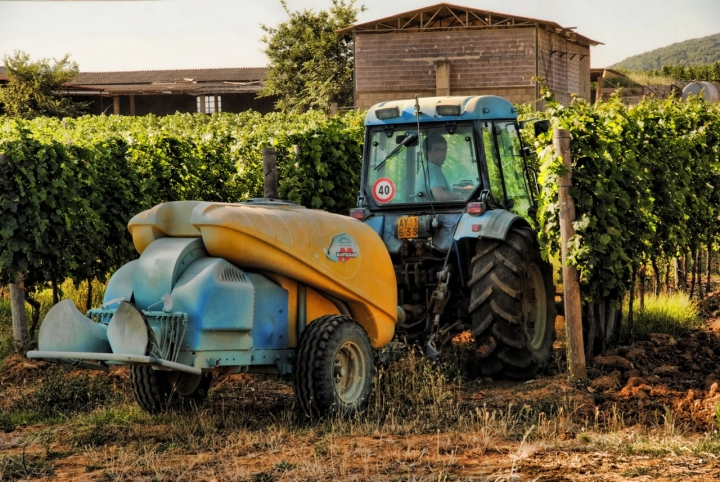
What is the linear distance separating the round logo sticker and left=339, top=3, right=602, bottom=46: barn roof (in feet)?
89.6

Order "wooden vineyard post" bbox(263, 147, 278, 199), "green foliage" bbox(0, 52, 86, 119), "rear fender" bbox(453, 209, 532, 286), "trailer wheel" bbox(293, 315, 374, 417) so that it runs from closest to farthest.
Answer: "trailer wheel" bbox(293, 315, 374, 417) < "rear fender" bbox(453, 209, 532, 286) < "wooden vineyard post" bbox(263, 147, 278, 199) < "green foliage" bbox(0, 52, 86, 119)

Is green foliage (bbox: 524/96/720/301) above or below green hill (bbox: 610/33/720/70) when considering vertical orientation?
below

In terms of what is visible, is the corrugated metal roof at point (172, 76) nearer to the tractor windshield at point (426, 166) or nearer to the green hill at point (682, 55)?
the tractor windshield at point (426, 166)

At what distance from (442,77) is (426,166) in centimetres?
2733

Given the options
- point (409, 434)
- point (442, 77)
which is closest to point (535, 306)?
point (409, 434)

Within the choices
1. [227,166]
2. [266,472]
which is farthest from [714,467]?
[227,166]

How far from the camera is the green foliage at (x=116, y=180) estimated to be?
377 inches

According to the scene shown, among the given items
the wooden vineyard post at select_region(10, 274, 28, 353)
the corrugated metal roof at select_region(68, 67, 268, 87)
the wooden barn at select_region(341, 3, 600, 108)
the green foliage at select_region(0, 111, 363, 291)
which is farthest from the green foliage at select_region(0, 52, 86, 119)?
the wooden vineyard post at select_region(10, 274, 28, 353)

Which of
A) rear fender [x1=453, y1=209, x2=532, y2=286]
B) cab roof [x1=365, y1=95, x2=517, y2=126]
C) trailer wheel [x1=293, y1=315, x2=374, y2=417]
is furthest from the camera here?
cab roof [x1=365, y1=95, x2=517, y2=126]

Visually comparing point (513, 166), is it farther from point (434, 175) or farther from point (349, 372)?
point (349, 372)

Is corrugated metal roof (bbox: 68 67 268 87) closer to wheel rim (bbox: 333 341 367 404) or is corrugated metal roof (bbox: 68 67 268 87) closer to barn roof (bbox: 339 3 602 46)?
barn roof (bbox: 339 3 602 46)

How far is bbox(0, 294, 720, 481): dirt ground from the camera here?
5453 mm

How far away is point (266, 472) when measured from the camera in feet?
17.9

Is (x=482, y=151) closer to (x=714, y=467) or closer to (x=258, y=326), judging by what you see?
(x=258, y=326)
